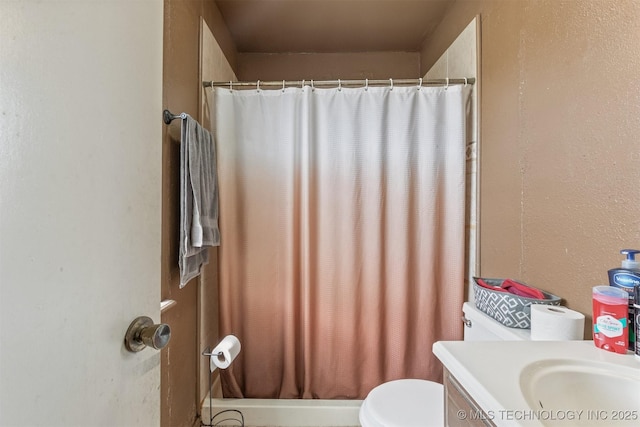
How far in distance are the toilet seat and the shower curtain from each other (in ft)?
1.11

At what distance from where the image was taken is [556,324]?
2.55 feet

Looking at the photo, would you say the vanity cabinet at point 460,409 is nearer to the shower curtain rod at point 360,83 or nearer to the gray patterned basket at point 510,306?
the gray patterned basket at point 510,306

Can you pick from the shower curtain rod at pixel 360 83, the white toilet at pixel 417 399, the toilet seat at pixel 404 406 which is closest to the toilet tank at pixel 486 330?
the white toilet at pixel 417 399

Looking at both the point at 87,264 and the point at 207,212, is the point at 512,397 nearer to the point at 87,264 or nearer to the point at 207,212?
the point at 87,264

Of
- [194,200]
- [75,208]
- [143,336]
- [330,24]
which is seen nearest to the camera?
[75,208]

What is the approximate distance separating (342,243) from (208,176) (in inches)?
29.7

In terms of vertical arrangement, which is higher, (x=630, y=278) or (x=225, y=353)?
(x=630, y=278)

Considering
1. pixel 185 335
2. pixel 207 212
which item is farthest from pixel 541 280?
pixel 185 335

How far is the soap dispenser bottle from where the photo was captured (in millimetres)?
642

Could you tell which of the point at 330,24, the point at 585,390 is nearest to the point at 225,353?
the point at 585,390

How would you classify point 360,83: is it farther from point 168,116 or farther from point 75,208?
point 75,208

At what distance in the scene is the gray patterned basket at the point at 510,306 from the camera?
912 mm

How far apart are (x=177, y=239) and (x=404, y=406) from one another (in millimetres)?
1132

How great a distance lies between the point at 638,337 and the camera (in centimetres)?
60
